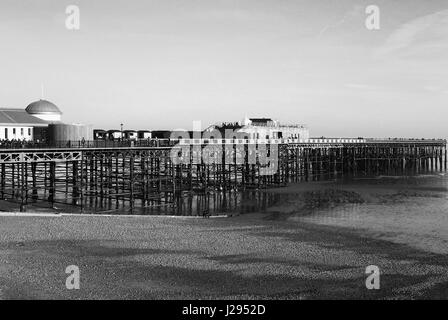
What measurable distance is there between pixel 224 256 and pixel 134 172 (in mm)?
36477

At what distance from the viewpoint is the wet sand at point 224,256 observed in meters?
13.4

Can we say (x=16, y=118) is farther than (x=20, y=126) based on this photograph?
Yes

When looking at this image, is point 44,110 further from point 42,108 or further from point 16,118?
point 16,118

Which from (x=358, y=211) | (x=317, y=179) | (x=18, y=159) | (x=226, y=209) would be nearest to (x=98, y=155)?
(x=18, y=159)

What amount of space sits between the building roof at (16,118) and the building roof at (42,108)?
10.4m

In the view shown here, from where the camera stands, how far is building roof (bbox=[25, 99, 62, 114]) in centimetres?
5300

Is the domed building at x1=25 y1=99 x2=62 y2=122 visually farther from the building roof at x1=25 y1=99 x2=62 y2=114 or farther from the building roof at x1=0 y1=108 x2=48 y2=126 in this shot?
the building roof at x1=0 y1=108 x2=48 y2=126

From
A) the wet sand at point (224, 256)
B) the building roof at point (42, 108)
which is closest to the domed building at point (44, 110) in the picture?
the building roof at point (42, 108)

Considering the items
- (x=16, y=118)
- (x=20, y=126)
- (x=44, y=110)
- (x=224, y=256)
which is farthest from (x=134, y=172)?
(x=224, y=256)

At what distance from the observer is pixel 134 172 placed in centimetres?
5241

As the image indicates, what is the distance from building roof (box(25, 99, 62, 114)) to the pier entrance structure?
6246 millimetres

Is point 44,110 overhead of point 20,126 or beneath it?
overhead

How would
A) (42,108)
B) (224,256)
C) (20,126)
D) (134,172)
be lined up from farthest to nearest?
1. (42,108)
2. (134,172)
3. (20,126)
4. (224,256)
